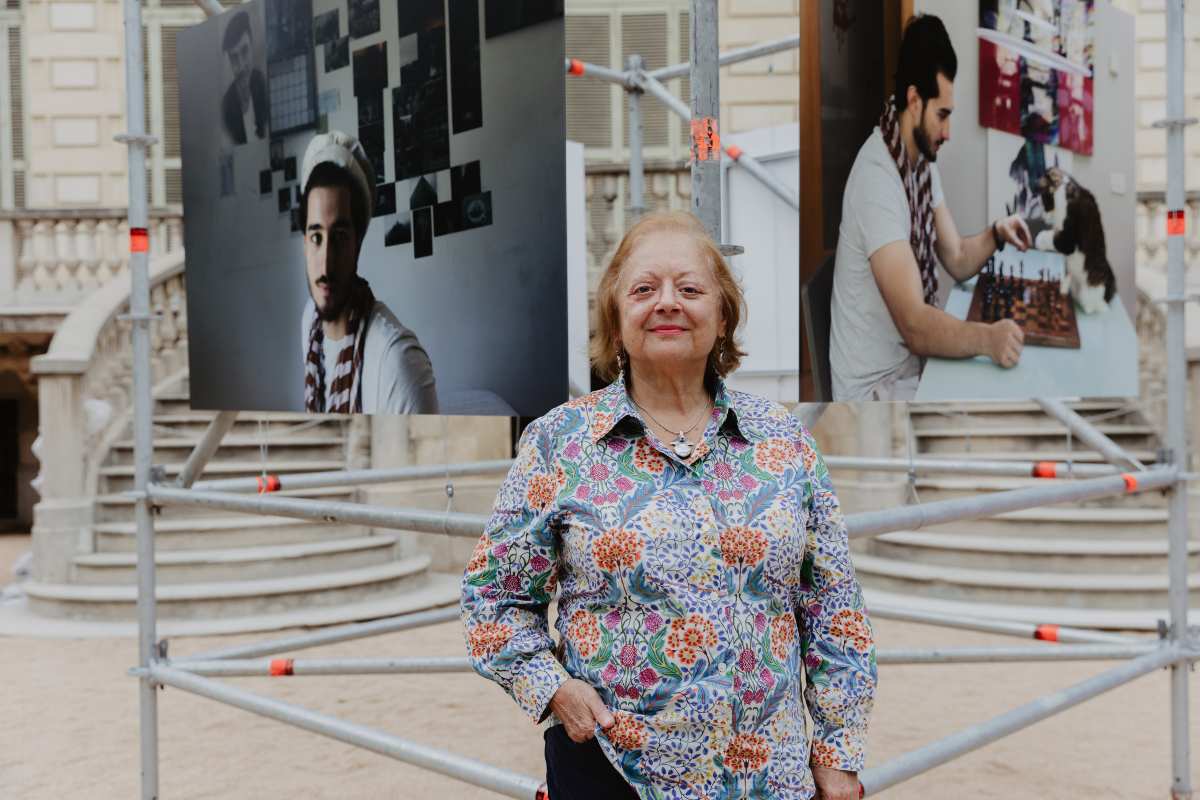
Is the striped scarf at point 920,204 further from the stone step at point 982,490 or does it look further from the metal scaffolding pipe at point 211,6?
the stone step at point 982,490

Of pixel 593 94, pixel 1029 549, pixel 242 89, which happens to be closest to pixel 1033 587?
pixel 1029 549

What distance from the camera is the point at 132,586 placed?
8.14m

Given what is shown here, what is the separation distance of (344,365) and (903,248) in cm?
163

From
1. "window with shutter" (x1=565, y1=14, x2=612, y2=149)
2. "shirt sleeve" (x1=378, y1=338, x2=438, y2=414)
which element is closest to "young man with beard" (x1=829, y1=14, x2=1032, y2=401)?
"shirt sleeve" (x1=378, y1=338, x2=438, y2=414)

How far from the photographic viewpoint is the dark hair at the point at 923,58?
277cm

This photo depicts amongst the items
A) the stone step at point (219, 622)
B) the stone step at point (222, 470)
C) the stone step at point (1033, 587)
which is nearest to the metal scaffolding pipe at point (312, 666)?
the stone step at point (219, 622)

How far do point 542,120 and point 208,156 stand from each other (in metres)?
1.87

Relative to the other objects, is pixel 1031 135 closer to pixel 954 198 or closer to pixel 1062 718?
pixel 954 198

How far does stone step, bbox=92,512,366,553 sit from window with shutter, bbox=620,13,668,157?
217 inches

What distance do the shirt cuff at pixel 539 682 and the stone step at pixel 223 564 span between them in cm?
701

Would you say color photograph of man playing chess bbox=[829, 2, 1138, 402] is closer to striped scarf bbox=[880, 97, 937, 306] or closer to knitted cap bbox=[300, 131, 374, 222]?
striped scarf bbox=[880, 97, 937, 306]

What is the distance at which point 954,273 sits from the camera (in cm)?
300

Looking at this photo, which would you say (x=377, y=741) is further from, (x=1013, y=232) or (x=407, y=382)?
(x=1013, y=232)

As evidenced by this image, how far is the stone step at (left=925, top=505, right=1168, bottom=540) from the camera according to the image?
8055mm
